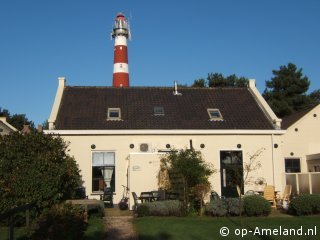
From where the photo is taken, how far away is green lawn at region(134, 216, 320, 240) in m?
12.2

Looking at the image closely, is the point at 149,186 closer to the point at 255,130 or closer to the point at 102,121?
the point at 102,121

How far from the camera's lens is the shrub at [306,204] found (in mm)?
16484

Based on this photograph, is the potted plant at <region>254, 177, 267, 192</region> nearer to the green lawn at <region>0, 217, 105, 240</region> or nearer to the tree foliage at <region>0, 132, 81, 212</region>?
the green lawn at <region>0, 217, 105, 240</region>

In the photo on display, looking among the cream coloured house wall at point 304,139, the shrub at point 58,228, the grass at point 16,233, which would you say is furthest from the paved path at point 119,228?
the cream coloured house wall at point 304,139

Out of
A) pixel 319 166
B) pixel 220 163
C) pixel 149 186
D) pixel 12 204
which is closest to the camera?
pixel 12 204

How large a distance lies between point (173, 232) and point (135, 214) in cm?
433

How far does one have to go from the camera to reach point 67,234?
10055 millimetres

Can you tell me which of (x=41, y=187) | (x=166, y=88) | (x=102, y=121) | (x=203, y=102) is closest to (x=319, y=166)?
(x=203, y=102)

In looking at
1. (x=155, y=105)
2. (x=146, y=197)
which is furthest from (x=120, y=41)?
(x=146, y=197)

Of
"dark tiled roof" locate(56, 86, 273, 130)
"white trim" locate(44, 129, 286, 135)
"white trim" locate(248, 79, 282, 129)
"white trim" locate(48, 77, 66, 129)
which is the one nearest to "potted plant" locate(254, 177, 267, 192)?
"white trim" locate(44, 129, 286, 135)

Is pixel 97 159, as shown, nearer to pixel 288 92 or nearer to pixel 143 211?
pixel 143 211

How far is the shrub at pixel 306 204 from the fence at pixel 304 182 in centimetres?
402

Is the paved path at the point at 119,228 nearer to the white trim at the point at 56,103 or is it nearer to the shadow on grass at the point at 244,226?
the shadow on grass at the point at 244,226

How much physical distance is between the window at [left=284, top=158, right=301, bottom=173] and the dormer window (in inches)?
220
